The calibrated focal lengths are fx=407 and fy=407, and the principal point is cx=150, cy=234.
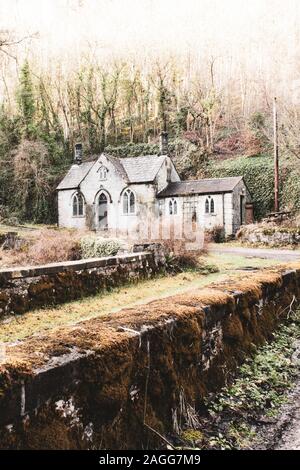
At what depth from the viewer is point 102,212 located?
35406 millimetres

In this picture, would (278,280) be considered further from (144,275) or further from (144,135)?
(144,135)

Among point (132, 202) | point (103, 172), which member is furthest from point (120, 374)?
point (103, 172)

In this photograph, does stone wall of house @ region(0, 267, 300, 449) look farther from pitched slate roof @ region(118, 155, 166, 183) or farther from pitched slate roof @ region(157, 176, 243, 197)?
pitched slate roof @ region(118, 155, 166, 183)

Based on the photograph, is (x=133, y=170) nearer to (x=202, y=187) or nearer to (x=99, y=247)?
(x=202, y=187)

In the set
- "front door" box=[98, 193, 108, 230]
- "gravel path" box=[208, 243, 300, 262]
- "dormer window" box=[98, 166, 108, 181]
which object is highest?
"dormer window" box=[98, 166, 108, 181]

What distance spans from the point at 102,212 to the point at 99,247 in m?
21.0

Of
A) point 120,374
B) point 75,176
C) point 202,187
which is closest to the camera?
point 120,374

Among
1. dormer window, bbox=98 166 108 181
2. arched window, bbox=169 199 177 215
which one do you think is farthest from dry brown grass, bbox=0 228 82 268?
dormer window, bbox=98 166 108 181

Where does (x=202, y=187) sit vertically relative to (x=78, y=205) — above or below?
above

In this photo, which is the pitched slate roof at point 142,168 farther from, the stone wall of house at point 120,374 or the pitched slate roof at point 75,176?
the stone wall of house at point 120,374

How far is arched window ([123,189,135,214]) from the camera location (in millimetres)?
33866

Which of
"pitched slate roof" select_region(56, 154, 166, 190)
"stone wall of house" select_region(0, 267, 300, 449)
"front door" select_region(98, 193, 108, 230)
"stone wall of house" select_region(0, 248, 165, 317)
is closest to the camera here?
"stone wall of house" select_region(0, 267, 300, 449)

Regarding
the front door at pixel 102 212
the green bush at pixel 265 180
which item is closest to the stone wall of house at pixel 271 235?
the green bush at pixel 265 180

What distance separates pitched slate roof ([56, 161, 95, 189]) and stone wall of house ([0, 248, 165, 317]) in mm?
25727
